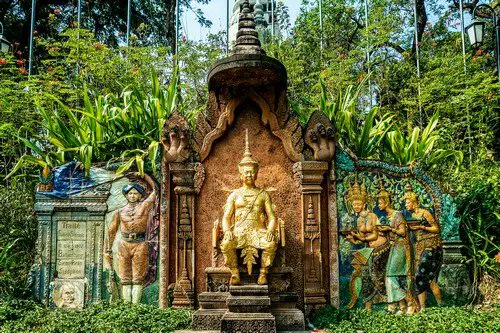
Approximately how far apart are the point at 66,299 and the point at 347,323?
4006mm

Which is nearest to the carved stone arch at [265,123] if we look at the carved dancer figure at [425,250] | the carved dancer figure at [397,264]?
the carved dancer figure at [397,264]

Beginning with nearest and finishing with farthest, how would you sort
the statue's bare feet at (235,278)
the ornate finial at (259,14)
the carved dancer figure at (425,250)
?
the statue's bare feet at (235,278) → the carved dancer figure at (425,250) → the ornate finial at (259,14)

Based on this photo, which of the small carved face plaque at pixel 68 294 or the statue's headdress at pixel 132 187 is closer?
the small carved face plaque at pixel 68 294

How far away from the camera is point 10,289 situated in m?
7.89

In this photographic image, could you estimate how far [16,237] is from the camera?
8492mm

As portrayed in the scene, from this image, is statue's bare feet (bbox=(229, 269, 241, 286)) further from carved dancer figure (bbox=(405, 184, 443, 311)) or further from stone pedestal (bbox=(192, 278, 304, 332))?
carved dancer figure (bbox=(405, 184, 443, 311))

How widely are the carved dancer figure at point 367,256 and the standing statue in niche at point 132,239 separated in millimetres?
3015

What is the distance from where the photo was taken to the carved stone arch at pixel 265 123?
26.5 ft

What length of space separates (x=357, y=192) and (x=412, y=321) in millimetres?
2037

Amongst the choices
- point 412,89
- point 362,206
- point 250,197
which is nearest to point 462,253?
point 362,206

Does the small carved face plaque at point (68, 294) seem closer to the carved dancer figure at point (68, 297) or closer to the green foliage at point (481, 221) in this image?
the carved dancer figure at point (68, 297)

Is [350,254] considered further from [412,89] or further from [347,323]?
[412,89]

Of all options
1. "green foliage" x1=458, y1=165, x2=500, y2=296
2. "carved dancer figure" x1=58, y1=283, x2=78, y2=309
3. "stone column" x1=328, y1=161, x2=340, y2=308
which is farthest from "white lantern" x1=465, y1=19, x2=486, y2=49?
"carved dancer figure" x1=58, y1=283, x2=78, y2=309

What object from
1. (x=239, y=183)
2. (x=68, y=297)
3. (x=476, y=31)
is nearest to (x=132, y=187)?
(x=239, y=183)
